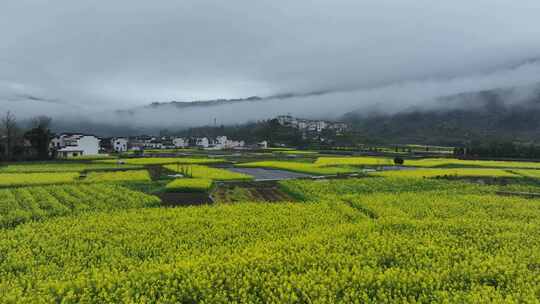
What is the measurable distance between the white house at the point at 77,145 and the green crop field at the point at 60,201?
5389cm

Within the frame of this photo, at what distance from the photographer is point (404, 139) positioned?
170375mm

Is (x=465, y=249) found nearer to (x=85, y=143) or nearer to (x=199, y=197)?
(x=199, y=197)

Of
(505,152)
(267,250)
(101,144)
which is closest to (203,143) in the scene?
(101,144)

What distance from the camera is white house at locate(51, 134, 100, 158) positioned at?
71688 millimetres

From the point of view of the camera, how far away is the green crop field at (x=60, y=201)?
17.5 meters

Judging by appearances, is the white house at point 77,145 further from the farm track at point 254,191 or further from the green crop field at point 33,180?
the farm track at point 254,191

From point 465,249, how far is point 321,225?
626cm

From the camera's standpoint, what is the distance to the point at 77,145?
248 ft

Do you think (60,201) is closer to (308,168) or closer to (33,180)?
(33,180)

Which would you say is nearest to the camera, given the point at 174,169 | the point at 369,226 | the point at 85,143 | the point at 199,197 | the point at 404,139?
the point at 369,226

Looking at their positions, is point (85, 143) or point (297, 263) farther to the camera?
point (85, 143)

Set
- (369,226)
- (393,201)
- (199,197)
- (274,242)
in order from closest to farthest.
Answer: (274,242), (369,226), (393,201), (199,197)

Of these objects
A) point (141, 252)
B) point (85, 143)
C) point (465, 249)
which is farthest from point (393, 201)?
point (85, 143)

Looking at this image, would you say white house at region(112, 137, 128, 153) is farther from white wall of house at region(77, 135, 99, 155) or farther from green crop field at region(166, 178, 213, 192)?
green crop field at region(166, 178, 213, 192)
